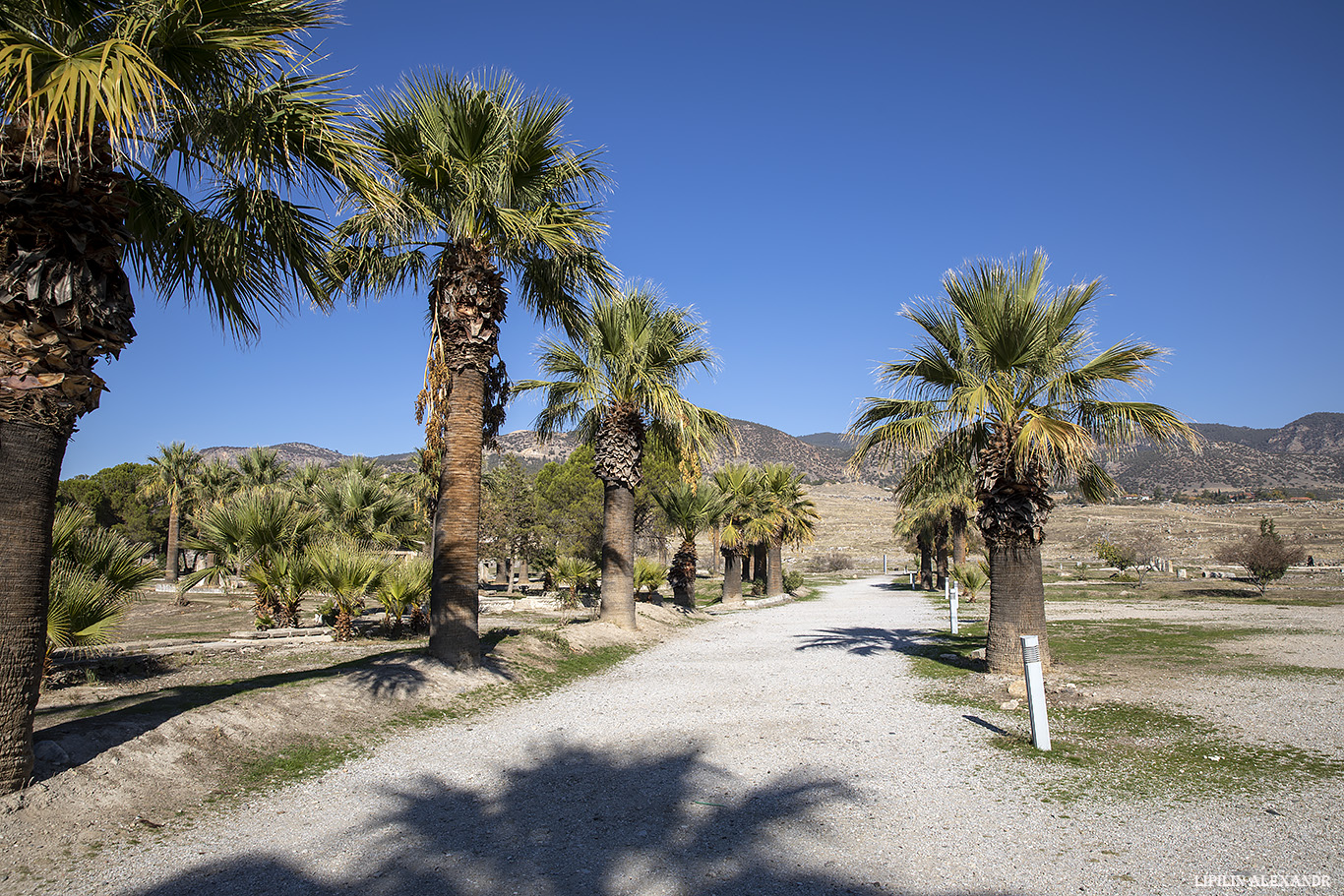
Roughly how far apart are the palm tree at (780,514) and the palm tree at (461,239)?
69.1 feet

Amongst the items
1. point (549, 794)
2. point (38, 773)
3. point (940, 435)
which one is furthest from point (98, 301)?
point (940, 435)

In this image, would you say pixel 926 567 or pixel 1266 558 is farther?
pixel 926 567

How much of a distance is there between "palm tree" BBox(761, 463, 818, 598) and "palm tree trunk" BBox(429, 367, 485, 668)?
21033mm

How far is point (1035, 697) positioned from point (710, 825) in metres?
3.81

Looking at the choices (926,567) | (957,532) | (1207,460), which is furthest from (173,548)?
(1207,460)

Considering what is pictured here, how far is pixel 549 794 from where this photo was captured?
5559mm

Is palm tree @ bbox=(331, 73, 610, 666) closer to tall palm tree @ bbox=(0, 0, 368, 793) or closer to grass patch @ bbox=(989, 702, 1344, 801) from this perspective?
tall palm tree @ bbox=(0, 0, 368, 793)

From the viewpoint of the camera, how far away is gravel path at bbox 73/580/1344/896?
158 inches

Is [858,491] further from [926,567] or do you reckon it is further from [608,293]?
[608,293]

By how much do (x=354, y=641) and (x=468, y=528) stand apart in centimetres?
587

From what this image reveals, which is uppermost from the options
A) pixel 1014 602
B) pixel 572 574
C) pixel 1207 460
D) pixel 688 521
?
pixel 1207 460

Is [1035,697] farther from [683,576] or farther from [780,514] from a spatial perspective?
[780,514]

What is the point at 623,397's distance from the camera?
55.1 ft

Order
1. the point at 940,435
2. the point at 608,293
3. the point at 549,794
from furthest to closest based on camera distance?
the point at 608,293 → the point at 940,435 → the point at 549,794
